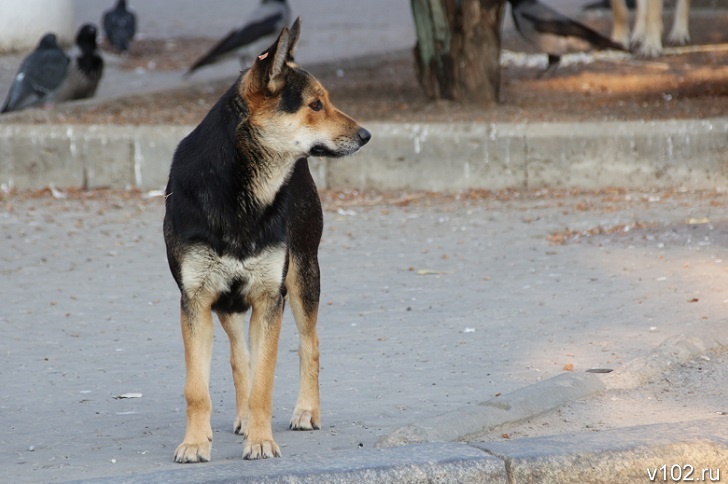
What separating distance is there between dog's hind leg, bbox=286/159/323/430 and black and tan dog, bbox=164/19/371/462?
0.76 ft

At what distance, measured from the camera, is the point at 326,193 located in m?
10.3

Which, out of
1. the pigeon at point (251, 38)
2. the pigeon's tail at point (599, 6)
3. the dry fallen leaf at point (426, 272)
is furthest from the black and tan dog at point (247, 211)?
the pigeon's tail at point (599, 6)

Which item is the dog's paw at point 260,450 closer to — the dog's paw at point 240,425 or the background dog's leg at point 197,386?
the background dog's leg at point 197,386

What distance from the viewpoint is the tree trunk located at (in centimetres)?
1167

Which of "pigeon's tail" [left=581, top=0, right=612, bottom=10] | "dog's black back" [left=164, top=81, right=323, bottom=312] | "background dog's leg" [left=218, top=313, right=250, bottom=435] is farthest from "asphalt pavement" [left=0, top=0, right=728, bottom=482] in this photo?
"pigeon's tail" [left=581, top=0, right=612, bottom=10]

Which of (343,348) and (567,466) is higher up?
(567,466)

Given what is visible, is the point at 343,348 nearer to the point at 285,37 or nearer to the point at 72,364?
the point at 72,364

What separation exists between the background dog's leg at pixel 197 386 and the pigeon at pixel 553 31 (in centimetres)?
881

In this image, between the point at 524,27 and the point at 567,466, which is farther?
the point at 524,27

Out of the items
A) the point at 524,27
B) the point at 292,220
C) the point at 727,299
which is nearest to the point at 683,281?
the point at 727,299

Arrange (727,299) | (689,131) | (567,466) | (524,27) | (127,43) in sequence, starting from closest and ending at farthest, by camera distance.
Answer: (567,466) < (727,299) < (689,131) < (524,27) < (127,43)

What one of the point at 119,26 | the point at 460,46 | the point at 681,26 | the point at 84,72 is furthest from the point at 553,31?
the point at 119,26

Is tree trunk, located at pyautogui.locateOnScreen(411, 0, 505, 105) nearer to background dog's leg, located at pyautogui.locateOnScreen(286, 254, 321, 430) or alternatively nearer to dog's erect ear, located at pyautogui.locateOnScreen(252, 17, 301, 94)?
background dog's leg, located at pyautogui.locateOnScreen(286, 254, 321, 430)

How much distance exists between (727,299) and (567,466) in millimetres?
2665
